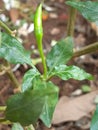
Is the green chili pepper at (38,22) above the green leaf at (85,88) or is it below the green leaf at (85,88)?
above

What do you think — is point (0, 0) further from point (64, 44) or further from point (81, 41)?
point (64, 44)

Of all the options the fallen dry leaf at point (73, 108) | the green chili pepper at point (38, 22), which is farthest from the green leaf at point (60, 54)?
the fallen dry leaf at point (73, 108)

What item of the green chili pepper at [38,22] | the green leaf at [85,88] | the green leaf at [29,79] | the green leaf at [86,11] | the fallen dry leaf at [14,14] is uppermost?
the green chili pepper at [38,22]

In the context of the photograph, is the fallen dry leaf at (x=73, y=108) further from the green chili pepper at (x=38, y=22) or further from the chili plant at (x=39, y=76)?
the green chili pepper at (x=38, y=22)

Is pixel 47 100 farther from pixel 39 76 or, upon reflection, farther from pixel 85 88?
pixel 85 88

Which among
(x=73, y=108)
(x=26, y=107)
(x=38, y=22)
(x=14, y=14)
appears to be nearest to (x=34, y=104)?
(x=26, y=107)
